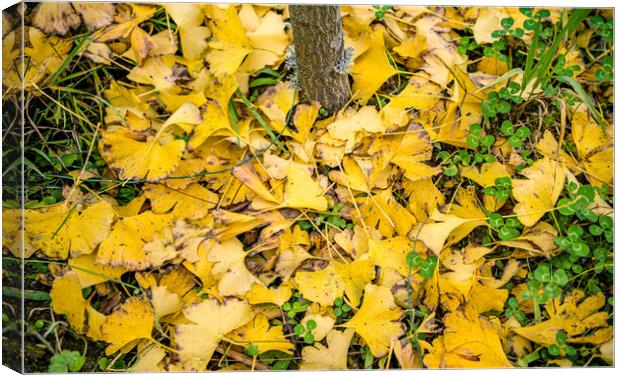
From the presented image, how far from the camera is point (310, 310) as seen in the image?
0.98 metres

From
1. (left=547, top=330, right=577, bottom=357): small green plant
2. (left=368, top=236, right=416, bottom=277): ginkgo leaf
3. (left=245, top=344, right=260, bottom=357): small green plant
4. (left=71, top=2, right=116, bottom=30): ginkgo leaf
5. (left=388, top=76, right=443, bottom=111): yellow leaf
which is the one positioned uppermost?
(left=71, top=2, right=116, bottom=30): ginkgo leaf

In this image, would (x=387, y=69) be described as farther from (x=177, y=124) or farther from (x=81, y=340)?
(x=81, y=340)

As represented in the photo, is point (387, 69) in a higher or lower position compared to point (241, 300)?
higher

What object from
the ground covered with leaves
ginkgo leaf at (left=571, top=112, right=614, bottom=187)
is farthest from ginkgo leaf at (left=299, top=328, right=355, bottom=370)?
ginkgo leaf at (left=571, top=112, right=614, bottom=187)

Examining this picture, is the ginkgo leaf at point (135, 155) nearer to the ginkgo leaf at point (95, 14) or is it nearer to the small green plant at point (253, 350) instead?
the ginkgo leaf at point (95, 14)

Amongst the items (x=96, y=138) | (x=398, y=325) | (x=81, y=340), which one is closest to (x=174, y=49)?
(x=96, y=138)

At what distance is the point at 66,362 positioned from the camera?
91cm

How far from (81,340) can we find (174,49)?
581 mm

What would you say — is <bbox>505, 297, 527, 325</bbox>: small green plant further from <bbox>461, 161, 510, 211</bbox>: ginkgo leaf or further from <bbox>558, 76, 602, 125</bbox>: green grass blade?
<bbox>558, 76, 602, 125</bbox>: green grass blade

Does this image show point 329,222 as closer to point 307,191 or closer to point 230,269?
point 307,191

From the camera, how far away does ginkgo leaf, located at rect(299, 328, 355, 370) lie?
3.09ft

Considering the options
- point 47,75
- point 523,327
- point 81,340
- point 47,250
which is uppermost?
point 47,75

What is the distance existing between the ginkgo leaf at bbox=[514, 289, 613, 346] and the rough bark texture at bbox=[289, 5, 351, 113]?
0.55 meters

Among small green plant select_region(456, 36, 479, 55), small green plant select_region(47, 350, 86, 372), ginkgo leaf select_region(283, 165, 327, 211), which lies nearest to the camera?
small green plant select_region(47, 350, 86, 372)
